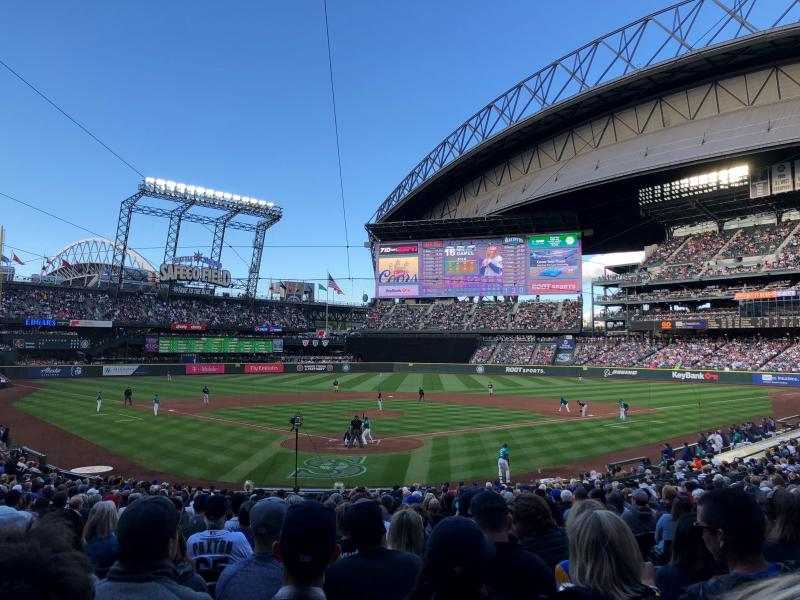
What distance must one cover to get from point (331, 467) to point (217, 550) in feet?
54.7

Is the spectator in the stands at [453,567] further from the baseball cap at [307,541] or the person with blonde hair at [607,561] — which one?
the person with blonde hair at [607,561]

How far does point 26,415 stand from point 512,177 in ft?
228

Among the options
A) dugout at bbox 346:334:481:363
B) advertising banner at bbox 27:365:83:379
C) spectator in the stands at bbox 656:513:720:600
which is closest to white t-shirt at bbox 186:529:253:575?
spectator in the stands at bbox 656:513:720:600

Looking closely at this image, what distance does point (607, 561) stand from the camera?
326 centimetres

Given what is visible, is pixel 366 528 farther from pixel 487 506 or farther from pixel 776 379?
pixel 776 379

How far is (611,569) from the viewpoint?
3232mm

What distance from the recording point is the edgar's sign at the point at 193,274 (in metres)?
81.7

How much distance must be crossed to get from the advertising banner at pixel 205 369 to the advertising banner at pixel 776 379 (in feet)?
201

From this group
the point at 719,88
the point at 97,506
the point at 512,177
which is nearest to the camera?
the point at 97,506

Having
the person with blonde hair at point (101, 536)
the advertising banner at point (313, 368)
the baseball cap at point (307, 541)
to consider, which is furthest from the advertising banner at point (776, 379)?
the baseball cap at point (307, 541)

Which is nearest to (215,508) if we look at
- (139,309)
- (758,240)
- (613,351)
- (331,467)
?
(331,467)

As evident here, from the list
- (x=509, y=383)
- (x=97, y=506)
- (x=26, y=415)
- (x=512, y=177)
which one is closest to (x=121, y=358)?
(x=26, y=415)

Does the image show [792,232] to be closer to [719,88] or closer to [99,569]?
[719,88]

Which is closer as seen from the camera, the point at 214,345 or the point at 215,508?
the point at 215,508
